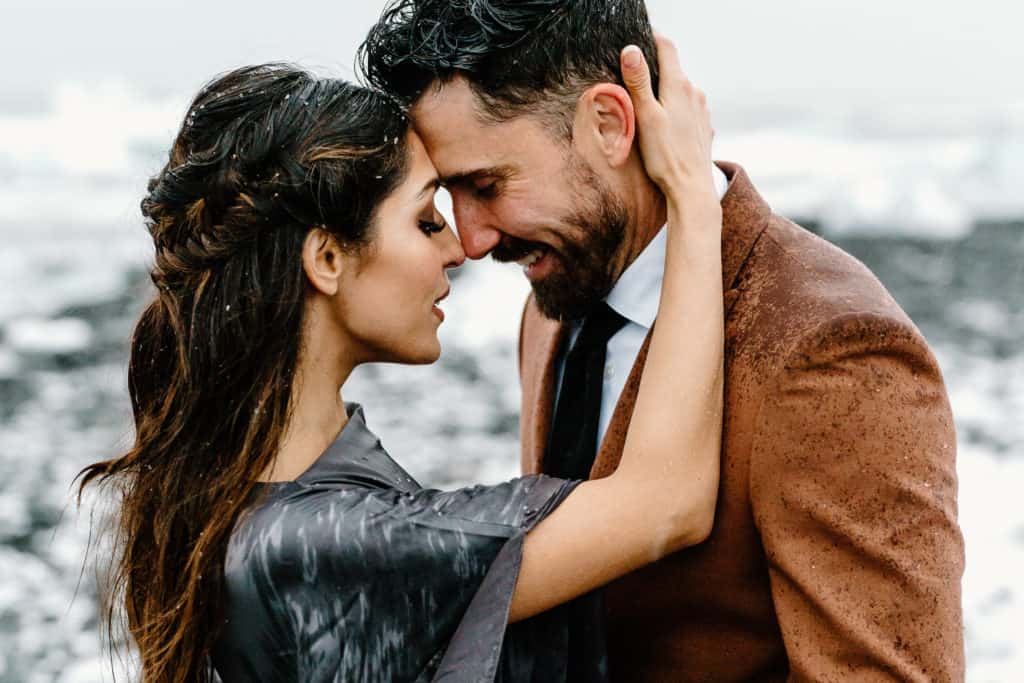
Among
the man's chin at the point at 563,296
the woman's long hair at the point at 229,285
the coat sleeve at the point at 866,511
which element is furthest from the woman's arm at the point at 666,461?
the woman's long hair at the point at 229,285

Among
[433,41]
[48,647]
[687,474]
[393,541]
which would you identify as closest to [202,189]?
[433,41]

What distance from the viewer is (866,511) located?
2117mm

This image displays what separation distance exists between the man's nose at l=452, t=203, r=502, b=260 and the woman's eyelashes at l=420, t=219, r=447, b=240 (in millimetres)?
108

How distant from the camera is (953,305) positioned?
9.06 metres

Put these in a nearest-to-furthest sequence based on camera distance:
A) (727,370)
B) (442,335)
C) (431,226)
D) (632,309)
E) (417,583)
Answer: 1. (417,583)
2. (727,370)
3. (431,226)
4. (632,309)
5. (442,335)

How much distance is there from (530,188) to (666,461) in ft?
2.19

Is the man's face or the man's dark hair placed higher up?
the man's dark hair

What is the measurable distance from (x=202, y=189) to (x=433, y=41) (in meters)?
0.56

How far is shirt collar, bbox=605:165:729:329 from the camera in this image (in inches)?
103

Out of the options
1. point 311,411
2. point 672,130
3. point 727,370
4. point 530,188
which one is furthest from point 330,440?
point 672,130

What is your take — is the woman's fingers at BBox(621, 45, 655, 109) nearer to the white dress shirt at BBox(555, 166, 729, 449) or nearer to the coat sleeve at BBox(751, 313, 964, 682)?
the white dress shirt at BBox(555, 166, 729, 449)

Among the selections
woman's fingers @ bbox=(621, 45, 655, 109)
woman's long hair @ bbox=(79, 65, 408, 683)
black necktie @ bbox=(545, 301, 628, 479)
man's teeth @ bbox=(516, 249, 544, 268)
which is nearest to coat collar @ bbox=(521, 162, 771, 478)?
black necktie @ bbox=(545, 301, 628, 479)

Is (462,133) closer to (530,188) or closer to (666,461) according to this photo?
(530,188)

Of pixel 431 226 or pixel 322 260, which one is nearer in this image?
pixel 322 260
